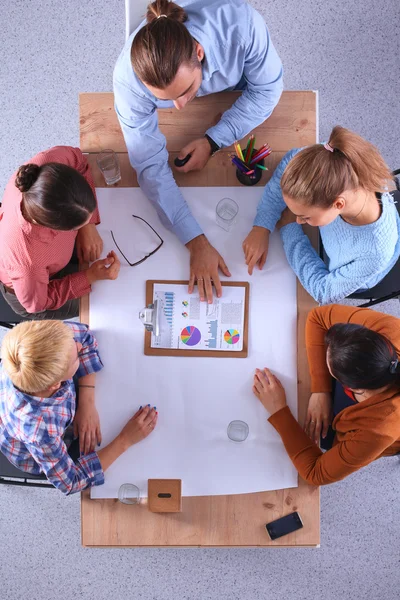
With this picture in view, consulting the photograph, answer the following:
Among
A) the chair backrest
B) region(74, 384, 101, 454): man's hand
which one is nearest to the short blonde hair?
region(74, 384, 101, 454): man's hand

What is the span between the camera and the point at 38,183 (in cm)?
133

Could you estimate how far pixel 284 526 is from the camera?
4.67ft

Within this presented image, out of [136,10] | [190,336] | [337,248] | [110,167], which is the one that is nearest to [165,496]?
[190,336]

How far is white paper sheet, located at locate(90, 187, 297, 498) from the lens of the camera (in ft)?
4.74

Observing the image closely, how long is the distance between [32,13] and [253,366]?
1974 millimetres

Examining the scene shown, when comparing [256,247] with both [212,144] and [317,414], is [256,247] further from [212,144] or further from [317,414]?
[317,414]

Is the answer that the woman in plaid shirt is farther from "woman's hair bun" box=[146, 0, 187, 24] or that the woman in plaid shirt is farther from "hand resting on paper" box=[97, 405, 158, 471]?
"woman's hair bun" box=[146, 0, 187, 24]

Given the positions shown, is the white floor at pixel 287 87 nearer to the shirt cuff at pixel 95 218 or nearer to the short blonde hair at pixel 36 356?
the shirt cuff at pixel 95 218

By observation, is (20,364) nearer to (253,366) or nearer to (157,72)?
(253,366)

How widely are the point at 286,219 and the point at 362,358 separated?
1.62 ft

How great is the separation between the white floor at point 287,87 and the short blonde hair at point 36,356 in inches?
42.2

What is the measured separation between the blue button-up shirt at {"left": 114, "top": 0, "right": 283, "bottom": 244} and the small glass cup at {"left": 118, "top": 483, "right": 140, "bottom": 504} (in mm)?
690

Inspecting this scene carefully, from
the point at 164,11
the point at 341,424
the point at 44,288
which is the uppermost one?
the point at 164,11

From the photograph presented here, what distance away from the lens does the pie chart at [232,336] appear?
1.50 m
